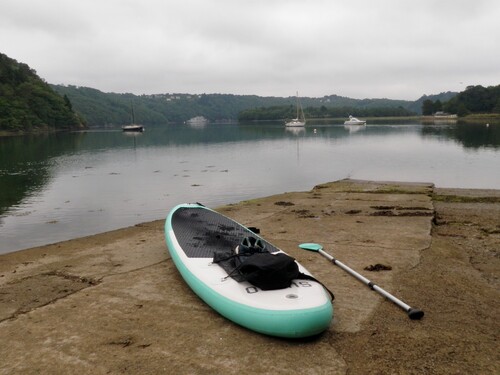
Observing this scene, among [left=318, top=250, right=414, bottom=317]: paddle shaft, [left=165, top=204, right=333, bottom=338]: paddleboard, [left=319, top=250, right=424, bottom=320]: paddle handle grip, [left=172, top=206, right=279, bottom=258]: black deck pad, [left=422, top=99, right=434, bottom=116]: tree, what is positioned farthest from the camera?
[left=422, top=99, right=434, bottom=116]: tree

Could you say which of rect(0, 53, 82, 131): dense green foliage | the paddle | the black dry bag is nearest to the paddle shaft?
the paddle

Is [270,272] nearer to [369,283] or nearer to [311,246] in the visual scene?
[369,283]

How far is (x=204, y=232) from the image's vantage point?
330 inches

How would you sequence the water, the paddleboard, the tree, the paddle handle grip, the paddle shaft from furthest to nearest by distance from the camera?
1. the tree
2. the water
3. the paddle shaft
4. the paddle handle grip
5. the paddleboard

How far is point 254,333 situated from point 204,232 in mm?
3719

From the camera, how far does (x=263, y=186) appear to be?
24.6 m

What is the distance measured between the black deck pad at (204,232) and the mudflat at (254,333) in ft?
2.01

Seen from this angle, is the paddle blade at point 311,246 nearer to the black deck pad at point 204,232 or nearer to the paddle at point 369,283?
the paddle at point 369,283

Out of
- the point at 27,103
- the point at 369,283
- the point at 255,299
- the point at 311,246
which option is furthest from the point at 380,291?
the point at 27,103

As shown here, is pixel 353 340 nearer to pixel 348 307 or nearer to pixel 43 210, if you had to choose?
pixel 348 307

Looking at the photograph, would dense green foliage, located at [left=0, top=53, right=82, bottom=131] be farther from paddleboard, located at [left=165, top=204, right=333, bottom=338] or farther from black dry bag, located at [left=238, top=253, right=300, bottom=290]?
black dry bag, located at [left=238, top=253, right=300, bottom=290]

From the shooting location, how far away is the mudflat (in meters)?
4.30

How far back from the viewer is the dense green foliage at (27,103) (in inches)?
3905

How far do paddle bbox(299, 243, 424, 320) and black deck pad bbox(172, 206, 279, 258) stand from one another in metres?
1.19
